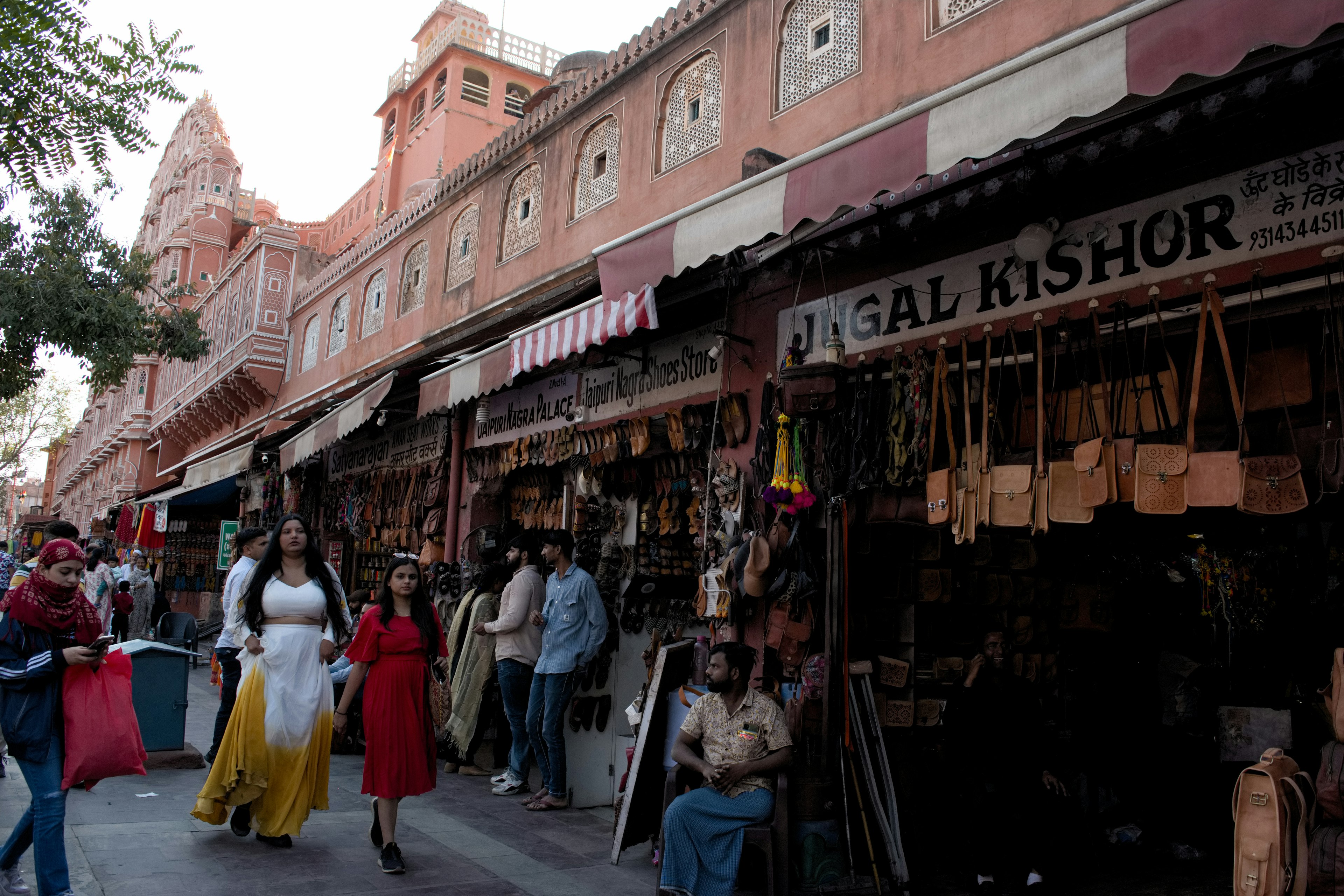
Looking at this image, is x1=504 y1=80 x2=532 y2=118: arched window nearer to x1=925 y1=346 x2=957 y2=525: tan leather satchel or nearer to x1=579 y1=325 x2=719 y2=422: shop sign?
x1=579 y1=325 x2=719 y2=422: shop sign

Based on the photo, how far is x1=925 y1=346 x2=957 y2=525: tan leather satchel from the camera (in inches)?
177

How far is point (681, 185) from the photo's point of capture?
8.64 meters

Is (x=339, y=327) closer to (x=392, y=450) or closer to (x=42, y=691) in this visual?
(x=392, y=450)

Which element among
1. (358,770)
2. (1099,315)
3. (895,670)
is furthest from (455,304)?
(1099,315)

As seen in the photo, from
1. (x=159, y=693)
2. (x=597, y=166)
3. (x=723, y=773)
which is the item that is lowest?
(x=159, y=693)

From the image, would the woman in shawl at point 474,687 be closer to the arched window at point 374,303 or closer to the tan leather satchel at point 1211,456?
the tan leather satchel at point 1211,456

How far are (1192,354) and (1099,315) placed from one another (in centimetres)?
41

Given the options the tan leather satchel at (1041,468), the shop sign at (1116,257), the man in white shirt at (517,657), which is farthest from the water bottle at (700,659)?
the tan leather satchel at (1041,468)

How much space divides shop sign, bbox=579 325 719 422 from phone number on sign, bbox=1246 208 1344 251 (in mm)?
3129

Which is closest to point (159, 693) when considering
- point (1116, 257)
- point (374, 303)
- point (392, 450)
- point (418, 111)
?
point (392, 450)

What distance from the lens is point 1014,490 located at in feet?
14.0

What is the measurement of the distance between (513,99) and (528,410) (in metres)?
19.8

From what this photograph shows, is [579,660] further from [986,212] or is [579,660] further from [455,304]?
[455,304]

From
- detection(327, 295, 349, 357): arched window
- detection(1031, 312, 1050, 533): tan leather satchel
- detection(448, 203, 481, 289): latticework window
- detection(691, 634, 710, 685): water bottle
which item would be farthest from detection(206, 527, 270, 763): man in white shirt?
detection(327, 295, 349, 357): arched window
